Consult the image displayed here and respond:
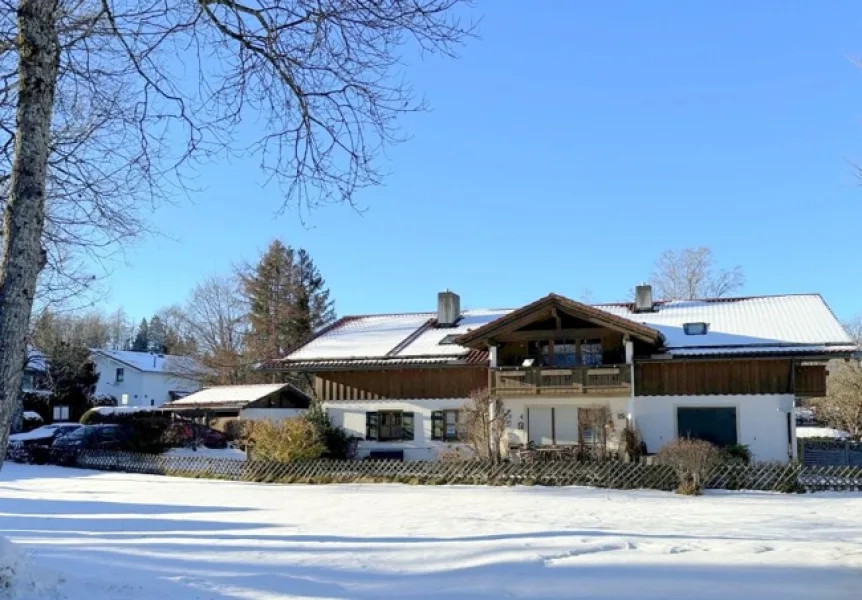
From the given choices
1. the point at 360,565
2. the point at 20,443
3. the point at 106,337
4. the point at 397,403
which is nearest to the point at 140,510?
the point at 360,565

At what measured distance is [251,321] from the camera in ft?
174

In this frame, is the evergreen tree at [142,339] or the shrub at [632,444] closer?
the shrub at [632,444]

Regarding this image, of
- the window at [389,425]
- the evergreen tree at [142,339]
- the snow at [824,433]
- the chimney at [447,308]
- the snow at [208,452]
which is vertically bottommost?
the snow at [208,452]

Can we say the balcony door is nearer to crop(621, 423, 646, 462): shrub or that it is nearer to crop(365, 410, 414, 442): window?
crop(621, 423, 646, 462): shrub

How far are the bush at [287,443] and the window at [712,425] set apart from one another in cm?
1244

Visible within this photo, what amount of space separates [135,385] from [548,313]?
162 ft

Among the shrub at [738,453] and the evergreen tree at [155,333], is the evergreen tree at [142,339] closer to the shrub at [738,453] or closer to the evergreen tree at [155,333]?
the evergreen tree at [155,333]

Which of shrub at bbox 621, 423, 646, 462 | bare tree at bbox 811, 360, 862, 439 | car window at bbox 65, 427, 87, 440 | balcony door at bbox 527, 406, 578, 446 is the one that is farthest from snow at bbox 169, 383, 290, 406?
bare tree at bbox 811, 360, 862, 439

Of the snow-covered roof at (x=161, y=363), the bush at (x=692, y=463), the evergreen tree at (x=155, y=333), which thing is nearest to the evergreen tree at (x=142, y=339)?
the evergreen tree at (x=155, y=333)

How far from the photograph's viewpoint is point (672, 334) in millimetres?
28312

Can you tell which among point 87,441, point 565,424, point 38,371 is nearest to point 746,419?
point 565,424

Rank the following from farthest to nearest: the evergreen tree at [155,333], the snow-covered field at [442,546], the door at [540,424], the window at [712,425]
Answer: the evergreen tree at [155,333]
the door at [540,424]
the window at [712,425]
the snow-covered field at [442,546]

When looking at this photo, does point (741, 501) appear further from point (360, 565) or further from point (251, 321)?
point (251, 321)

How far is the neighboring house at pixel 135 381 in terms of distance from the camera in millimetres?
65688
